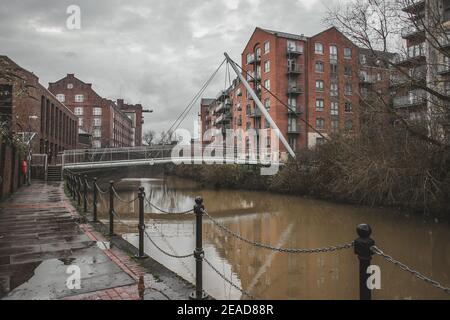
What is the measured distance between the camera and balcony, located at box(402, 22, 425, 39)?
1273 cm

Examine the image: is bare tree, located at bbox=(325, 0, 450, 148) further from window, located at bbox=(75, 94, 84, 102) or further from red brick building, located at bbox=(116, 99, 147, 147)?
red brick building, located at bbox=(116, 99, 147, 147)

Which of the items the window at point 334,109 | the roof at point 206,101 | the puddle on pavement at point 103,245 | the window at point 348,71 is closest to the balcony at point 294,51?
the window at point 334,109

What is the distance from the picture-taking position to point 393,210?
56.2 ft

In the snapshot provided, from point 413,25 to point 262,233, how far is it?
29.1 feet

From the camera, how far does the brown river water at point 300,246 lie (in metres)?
6.88

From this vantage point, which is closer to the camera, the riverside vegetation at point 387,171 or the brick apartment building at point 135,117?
the riverside vegetation at point 387,171

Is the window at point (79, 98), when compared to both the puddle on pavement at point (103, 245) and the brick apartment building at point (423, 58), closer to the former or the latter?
the brick apartment building at point (423, 58)

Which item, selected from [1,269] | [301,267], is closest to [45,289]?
[1,269]

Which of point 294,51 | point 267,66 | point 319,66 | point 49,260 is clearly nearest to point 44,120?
point 267,66

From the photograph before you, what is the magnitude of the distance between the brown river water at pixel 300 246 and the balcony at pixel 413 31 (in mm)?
6803

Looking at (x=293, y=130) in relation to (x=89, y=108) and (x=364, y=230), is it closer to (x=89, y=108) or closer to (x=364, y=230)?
(x=364, y=230)

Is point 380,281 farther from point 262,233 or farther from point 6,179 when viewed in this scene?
point 6,179

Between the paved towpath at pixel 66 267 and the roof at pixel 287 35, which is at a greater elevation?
the roof at pixel 287 35

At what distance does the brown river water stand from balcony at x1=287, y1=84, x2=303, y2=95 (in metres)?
23.6
